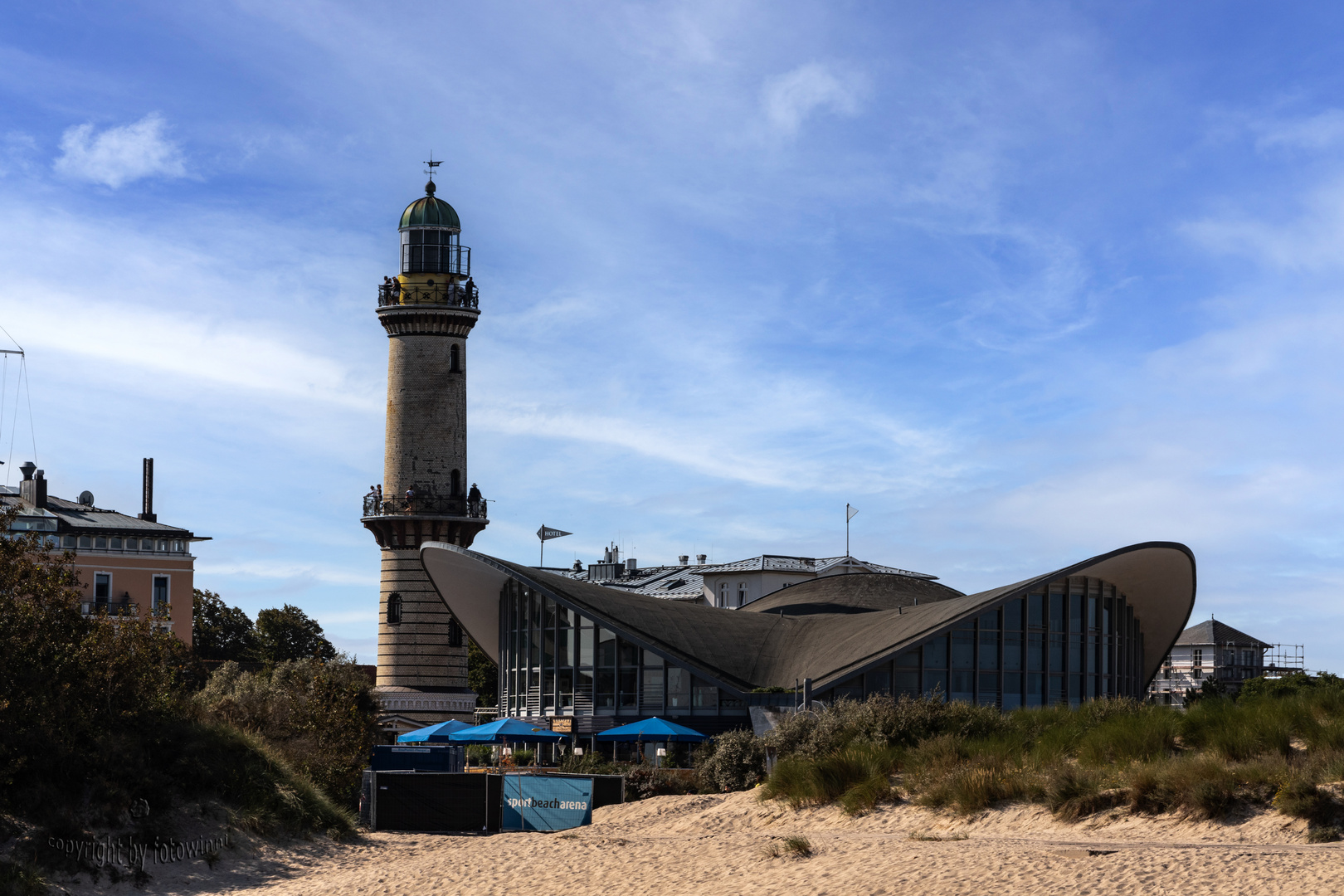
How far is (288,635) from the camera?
91.6 metres

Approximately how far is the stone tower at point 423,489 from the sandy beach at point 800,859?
2927 cm

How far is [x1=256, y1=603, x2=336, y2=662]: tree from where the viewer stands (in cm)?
9062

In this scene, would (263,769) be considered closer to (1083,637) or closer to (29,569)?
(29,569)

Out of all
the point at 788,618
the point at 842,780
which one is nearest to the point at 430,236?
the point at 788,618

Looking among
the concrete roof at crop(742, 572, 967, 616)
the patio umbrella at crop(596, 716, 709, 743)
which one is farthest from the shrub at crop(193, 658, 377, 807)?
the concrete roof at crop(742, 572, 967, 616)

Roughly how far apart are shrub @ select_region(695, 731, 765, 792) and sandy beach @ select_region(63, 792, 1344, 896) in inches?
87.0

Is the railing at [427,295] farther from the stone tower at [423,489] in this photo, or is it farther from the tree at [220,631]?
the tree at [220,631]

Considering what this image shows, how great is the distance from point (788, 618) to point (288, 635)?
51686 mm

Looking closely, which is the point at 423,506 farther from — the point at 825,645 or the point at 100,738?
the point at 100,738

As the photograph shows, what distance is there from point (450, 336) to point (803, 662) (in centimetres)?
2271

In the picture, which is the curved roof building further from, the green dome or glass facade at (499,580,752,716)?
the green dome

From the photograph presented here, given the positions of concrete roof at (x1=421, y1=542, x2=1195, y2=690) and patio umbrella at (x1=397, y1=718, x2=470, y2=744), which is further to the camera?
concrete roof at (x1=421, y1=542, x2=1195, y2=690)

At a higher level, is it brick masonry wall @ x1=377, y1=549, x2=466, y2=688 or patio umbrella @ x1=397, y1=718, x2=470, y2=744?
brick masonry wall @ x1=377, y1=549, x2=466, y2=688

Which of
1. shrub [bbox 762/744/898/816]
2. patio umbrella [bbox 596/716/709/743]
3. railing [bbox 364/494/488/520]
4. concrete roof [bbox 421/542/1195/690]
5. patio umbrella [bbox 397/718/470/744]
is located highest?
railing [bbox 364/494/488/520]
